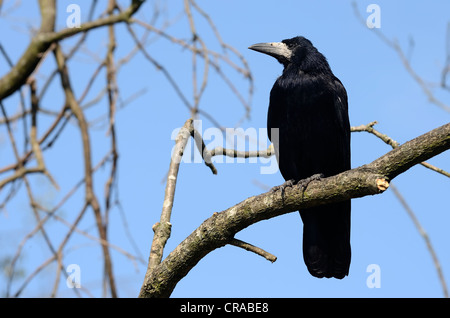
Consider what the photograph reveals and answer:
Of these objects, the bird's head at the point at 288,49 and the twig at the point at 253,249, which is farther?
the bird's head at the point at 288,49

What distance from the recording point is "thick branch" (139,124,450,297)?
307cm

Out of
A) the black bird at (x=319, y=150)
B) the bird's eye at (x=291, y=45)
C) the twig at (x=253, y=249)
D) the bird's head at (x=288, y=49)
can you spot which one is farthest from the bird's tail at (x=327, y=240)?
the bird's eye at (x=291, y=45)

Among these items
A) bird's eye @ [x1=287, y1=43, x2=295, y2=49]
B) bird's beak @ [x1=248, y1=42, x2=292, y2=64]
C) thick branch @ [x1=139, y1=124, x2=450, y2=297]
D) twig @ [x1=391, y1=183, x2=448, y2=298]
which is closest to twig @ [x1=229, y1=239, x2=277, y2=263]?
thick branch @ [x1=139, y1=124, x2=450, y2=297]

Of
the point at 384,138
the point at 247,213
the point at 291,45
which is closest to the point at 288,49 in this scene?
the point at 291,45

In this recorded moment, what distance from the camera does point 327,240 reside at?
4570 millimetres

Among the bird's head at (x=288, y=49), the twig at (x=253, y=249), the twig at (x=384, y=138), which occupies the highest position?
the bird's head at (x=288, y=49)

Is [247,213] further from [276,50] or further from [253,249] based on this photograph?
[276,50]

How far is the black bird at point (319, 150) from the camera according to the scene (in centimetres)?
449

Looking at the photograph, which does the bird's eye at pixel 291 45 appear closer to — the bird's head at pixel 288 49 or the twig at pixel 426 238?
the bird's head at pixel 288 49

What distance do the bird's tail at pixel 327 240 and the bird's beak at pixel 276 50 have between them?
1531 millimetres
